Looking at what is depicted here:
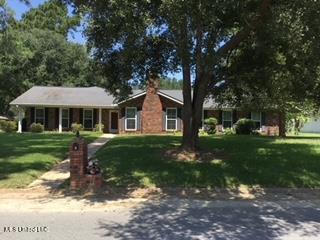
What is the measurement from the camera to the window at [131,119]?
4038 cm

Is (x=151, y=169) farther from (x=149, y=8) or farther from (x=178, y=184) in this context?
(x=149, y=8)

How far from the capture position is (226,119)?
4209 cm

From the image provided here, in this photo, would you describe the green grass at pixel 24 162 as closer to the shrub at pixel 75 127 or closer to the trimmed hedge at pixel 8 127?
the shrub at pixel 75 127

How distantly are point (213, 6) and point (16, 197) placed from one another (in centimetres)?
592

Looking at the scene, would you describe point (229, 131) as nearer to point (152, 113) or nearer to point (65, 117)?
point (152, 113)

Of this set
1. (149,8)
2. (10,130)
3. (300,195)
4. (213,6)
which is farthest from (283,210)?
(10,130)

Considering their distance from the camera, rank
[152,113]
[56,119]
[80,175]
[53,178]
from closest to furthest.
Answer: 1. [80,175]
2. [53,178]
3. [152,113]
4. [56,119]

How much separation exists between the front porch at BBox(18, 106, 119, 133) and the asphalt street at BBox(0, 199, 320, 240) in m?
31.8

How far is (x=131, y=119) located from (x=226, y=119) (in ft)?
24.2

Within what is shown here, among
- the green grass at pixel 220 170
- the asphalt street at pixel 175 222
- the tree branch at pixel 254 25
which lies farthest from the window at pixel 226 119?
the asphalt street at pixel 175 222

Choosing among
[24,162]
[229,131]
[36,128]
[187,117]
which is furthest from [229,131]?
[24,162]

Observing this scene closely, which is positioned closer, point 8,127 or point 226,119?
point 226,119

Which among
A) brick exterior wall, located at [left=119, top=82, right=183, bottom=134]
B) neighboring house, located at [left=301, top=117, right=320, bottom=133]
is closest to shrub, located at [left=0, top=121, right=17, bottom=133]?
brick exterior wall, located at [left=119, top=82, right=183, bottom=134]

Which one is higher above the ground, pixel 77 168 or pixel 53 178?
pixel 77 168
